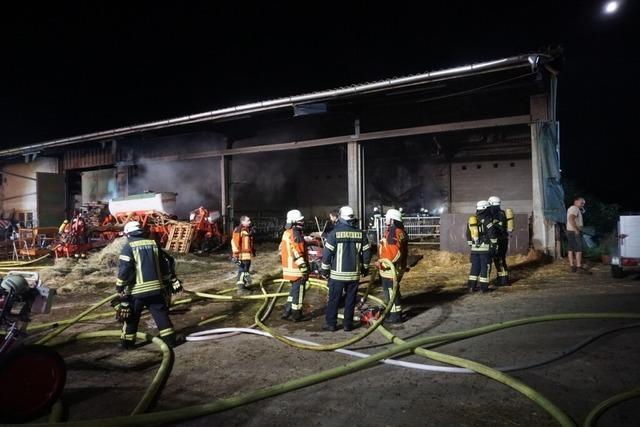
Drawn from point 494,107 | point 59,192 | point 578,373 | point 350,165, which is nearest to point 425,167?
point 494,107


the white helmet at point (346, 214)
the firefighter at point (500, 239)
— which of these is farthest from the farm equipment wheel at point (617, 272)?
the white helmet at point (346, 214)

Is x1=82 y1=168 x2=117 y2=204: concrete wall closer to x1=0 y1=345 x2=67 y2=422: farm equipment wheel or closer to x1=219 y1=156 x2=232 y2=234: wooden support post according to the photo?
x1=219 y1=156 x2=232 y2=234: wooden support post

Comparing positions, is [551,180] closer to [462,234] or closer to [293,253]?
[462,234]

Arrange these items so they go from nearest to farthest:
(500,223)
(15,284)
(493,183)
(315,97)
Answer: (15,284) < (500,223) < (315,97) < (493,183)

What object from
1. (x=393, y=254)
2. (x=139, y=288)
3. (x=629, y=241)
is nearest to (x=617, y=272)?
(x=629, y=241)

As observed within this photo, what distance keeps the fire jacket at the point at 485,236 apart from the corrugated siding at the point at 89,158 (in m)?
16.6

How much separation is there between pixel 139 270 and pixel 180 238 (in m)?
9.48

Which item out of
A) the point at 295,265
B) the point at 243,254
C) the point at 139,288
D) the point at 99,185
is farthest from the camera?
the point at 99,185

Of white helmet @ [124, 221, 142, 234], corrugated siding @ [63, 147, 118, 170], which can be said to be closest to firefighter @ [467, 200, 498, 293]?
white helmet @ [124, 221, 142, 234]

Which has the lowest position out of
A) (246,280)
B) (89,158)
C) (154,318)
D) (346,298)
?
(246,280)

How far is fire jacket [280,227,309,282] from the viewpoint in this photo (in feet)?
20.4

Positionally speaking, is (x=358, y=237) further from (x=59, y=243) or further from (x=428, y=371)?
(x=59, y=243)

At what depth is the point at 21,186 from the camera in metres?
23.1

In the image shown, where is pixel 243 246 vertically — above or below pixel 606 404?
above
